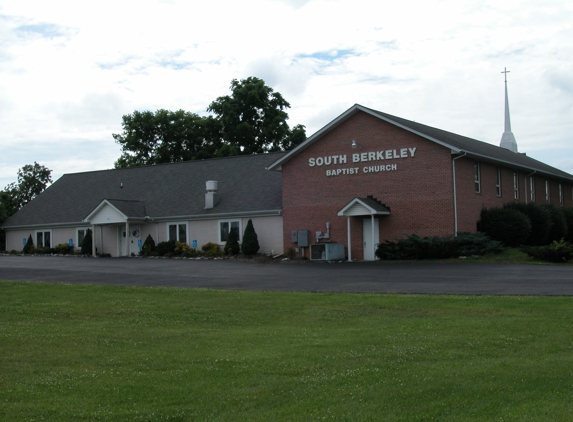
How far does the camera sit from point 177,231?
132 feet

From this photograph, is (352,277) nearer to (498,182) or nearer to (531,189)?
(498,182)

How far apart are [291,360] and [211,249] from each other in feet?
93.5

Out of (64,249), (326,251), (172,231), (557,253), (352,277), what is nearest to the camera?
(352,277)

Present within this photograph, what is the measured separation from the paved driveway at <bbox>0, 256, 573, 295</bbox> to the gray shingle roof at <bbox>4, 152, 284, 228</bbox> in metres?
10.7

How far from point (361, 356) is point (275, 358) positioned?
3.85ft

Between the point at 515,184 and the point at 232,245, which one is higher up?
the point at 515,184

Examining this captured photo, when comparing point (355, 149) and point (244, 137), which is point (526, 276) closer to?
point (355, 149)

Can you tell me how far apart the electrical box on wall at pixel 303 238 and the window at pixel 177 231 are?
8125 millimetres

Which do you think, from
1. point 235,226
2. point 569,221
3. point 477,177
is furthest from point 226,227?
point 569,221

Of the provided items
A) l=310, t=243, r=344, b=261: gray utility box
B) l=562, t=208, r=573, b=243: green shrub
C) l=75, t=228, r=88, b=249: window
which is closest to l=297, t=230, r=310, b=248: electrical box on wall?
l=310, t=243, r=344, b=261: gray utility box

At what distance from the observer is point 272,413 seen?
280 inches

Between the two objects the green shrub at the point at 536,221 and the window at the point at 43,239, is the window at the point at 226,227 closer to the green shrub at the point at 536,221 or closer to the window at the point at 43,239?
the window at the point at 43,239

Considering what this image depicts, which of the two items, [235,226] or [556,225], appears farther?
[235,226]

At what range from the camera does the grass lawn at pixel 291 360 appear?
23.7 ft
